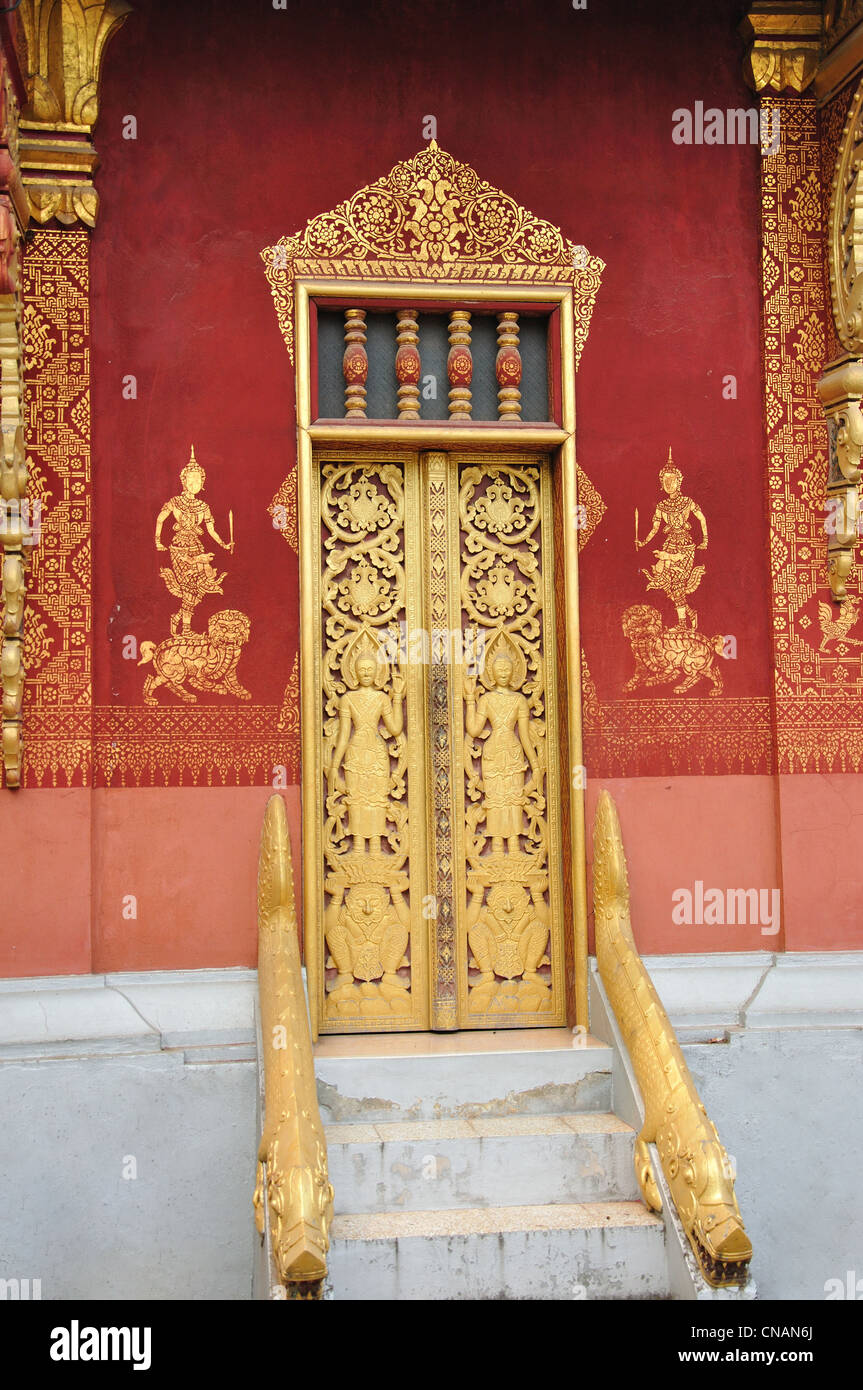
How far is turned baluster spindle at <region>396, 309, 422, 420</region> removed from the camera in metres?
5.16

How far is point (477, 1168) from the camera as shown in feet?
14.2

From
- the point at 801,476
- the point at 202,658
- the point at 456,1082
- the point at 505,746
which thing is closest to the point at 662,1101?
the point at 456,1082

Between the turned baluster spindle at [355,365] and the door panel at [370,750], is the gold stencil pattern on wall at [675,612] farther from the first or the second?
the turned baluster spindle at [355,365]

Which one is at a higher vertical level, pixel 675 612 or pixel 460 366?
pixel 460 366

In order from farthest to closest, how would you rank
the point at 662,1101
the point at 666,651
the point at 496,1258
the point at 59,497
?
the point at 666,651
the point at 59,497
the point at 662,1101
the point at 496,1258

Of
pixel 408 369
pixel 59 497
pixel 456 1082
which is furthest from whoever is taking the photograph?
pixel 408 369

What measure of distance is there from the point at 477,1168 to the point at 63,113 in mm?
3928

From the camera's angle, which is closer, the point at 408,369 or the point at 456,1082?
the point at 456,1082

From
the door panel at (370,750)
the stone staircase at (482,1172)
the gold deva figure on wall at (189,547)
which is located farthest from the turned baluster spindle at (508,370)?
the stone staircase at (482,1172)

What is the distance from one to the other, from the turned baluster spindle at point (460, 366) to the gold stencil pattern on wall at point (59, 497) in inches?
53.0

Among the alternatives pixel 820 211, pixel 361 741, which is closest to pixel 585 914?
pixel 361 741

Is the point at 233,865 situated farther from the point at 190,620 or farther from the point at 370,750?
the point at 190,620

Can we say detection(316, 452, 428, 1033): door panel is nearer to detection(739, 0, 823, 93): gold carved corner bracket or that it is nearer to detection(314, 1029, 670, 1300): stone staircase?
detection(314, 1029, 670, 1300): stone staircase

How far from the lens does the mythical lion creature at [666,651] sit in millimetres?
5242
